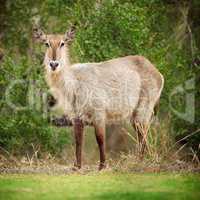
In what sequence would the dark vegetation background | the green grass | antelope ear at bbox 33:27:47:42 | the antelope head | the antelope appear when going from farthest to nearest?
the dark vegetation background
antelope ear at bbox 33:27:47:42
the antelope
the antelope head
the green grass

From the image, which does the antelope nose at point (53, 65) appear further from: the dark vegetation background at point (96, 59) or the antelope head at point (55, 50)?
the dark vegetation background at point (96, 59)

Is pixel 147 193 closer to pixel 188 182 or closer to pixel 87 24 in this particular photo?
pixel 188 182

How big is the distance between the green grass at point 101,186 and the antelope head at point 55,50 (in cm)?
219

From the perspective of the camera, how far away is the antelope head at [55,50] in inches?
484

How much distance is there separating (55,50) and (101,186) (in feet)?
10.4

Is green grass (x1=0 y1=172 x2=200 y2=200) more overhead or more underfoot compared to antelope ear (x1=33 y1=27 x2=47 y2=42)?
more underfoot

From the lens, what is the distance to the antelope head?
40.4ft

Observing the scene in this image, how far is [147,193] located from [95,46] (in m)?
6.78

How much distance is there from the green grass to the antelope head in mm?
2194

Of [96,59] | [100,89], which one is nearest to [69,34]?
[100,89]

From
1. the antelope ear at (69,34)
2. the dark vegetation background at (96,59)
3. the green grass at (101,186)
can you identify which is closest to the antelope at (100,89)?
the antelope ear at (69,34)

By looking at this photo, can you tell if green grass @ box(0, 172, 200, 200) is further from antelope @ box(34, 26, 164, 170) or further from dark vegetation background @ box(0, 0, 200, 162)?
dark vegetation background @ box(0, 0, 200, 162)

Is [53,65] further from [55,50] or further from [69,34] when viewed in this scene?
[69,34]

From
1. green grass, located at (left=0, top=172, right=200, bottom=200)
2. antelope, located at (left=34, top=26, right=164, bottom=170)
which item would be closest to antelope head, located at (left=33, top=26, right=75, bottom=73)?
antelope, located at (left=34, top=26, right=164, bottom=170)
